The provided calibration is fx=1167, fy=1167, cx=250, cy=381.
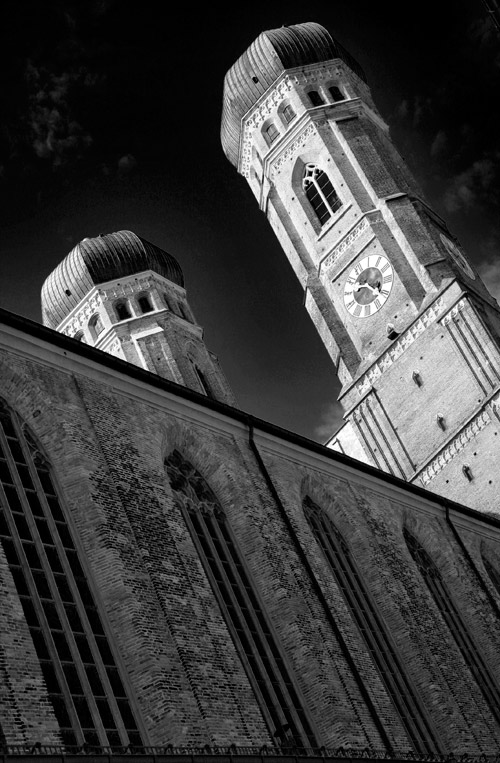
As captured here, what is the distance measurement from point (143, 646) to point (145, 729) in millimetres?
1239

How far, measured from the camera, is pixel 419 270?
40.8 meters

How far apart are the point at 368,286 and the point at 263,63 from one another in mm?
11162

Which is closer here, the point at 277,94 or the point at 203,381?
the point at 203,381

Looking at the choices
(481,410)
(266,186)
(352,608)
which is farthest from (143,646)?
(266,186)

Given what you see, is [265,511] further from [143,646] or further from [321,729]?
[143,646]

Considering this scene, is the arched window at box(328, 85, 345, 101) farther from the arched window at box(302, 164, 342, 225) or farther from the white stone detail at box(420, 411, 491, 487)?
the white stone detail at box(420, 411, 491, 487)

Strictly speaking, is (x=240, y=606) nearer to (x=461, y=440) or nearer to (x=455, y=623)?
(x=455, y=623)

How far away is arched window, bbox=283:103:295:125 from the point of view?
45.7 metres

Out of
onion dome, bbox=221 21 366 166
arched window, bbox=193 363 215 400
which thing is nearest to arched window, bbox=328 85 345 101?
onion dome, bbox=221 21 366 166

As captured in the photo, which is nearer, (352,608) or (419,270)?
(352,608)

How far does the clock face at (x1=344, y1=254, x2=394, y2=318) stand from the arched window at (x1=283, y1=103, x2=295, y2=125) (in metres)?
7.02

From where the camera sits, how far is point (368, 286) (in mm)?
42406

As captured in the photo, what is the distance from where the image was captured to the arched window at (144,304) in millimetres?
45125

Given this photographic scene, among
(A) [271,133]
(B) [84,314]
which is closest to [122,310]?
(B) [84,314]
